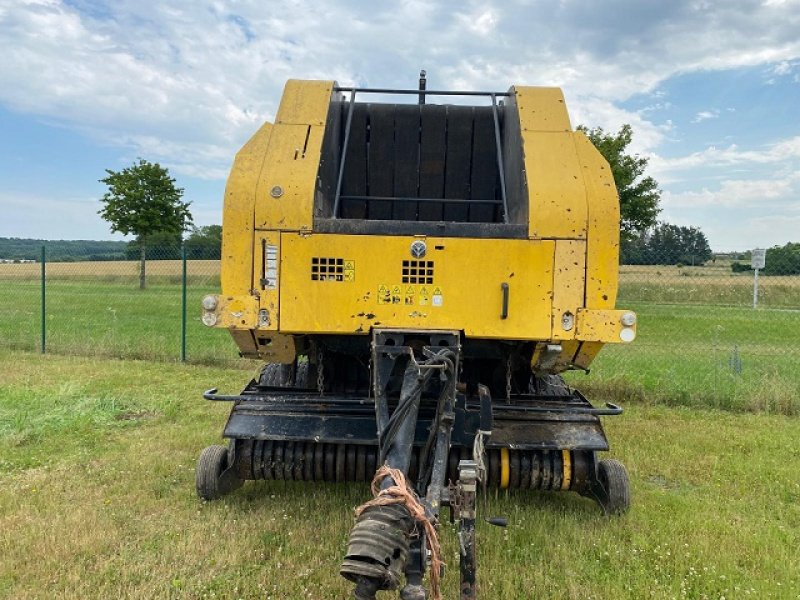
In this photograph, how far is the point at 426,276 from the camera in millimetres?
3414

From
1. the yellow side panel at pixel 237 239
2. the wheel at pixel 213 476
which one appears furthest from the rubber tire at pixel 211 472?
the yellow side panel at pixel 237 239

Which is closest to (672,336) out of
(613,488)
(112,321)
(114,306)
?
(613,488)

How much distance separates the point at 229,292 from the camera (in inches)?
137

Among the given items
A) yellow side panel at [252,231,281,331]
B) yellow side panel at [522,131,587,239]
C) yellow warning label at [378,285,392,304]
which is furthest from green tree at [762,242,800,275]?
yellow side panel at [252,231,281,331]

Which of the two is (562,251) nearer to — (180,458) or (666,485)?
(666,485)

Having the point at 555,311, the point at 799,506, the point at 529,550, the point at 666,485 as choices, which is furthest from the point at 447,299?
the point at 799,506

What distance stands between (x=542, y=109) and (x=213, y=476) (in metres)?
2.93

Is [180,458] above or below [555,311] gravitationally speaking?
below

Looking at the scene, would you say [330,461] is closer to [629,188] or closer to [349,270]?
[349,270]

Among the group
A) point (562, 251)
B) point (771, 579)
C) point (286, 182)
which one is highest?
point (286, 182)

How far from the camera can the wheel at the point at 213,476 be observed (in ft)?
12.7

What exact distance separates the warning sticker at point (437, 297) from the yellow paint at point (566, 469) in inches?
45.5

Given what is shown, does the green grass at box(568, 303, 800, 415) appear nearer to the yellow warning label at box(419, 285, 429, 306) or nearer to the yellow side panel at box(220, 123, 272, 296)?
the yellow warning label at box(419, 285, 429, 306)

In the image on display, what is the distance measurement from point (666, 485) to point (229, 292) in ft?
10.4
